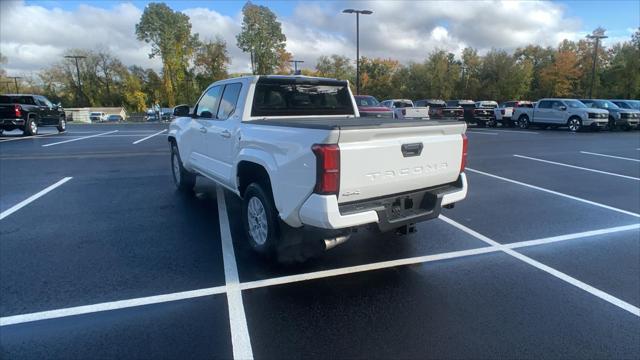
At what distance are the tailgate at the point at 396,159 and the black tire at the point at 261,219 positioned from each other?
0.96 m

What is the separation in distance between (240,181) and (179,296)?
1501 mm

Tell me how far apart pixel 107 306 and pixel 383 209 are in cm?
253

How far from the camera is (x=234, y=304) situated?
328cm

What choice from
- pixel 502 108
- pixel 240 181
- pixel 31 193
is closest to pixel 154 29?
pixel 502 108

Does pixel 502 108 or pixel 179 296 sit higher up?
pixel 502 108

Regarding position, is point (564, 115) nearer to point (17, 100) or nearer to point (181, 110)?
point (181, 110)

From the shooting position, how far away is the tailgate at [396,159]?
3182 millimetres

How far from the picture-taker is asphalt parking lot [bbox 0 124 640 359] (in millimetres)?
2762

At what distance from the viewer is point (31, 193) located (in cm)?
708

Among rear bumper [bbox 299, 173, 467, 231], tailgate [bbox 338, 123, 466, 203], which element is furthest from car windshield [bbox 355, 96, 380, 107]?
rear bumper [bbox 299, 173, 467, 231]

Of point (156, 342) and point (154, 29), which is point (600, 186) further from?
point (154, 29)

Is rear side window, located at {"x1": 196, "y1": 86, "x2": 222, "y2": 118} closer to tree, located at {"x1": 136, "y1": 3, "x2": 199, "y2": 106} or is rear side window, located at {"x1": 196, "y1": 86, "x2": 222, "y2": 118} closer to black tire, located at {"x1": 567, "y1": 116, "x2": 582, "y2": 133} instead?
black tire, located at {"x1": 567, "y1": 116, "x2": 582, "y2": 133}

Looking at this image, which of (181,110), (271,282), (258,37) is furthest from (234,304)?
(258,37)

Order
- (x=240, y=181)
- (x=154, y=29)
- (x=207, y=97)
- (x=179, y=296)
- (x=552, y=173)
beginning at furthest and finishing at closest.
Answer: (x=154, y=29), (x=552, y=173), (x=207, y=97), (x=240, y=181), (x=179, y=296)
